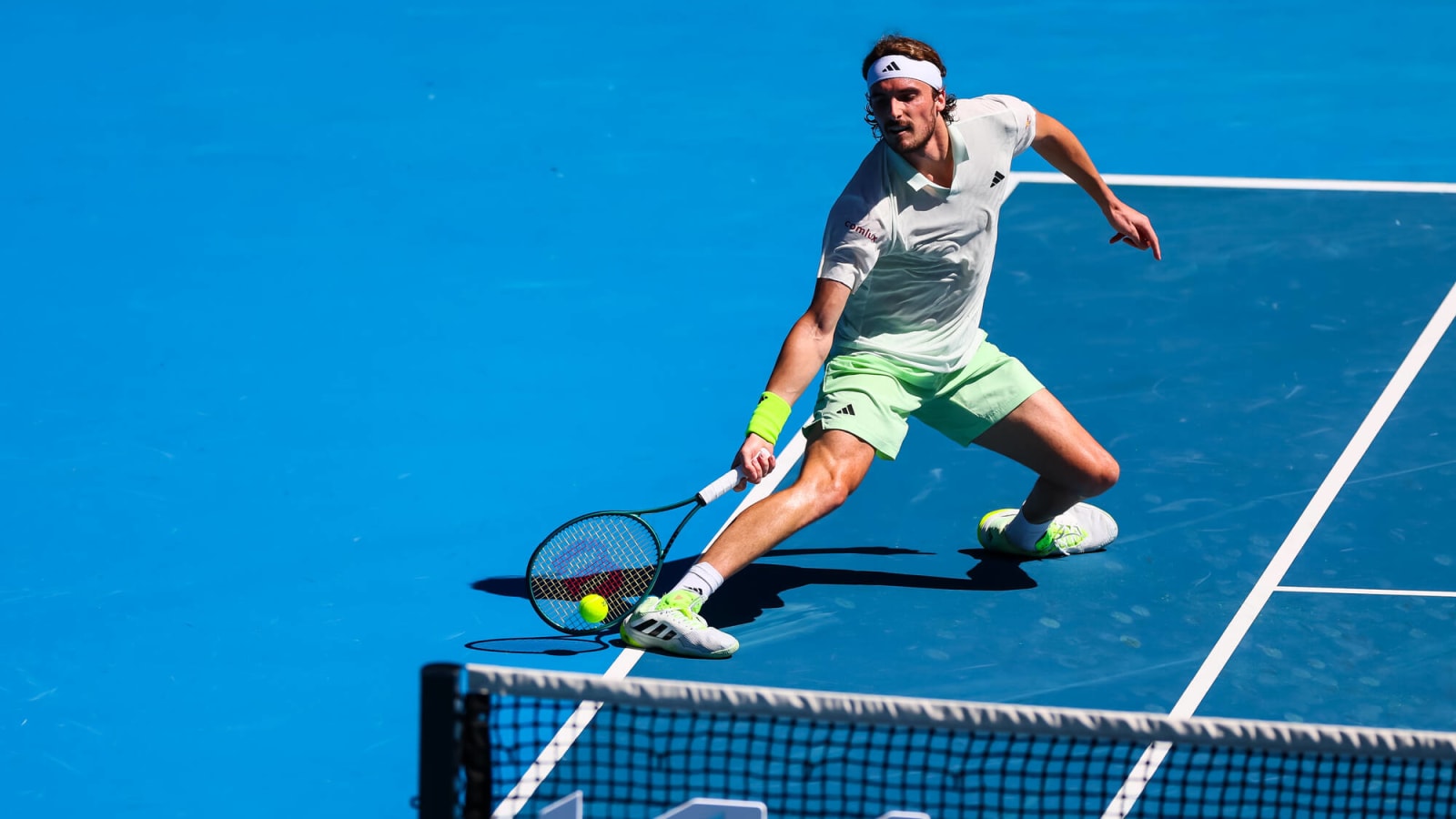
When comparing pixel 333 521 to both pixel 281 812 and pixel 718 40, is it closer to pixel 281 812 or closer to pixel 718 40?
pixel 281 812

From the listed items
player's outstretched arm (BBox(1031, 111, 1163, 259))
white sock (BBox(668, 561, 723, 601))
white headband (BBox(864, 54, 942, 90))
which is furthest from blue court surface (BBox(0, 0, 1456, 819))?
white headband (BBox(864, 54, 942, 90))

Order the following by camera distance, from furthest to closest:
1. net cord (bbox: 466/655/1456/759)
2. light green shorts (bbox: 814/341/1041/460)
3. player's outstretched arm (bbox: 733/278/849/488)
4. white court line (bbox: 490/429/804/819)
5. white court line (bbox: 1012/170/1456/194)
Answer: white court line (bbox: 1012/170/1456/194) < light green shorts (bbox: 814/341/1041/460) < player's outstretched arm (bbox: 733/278/849/488) < white court line (bbox: 490/429/804/819) < net cord (bbox: 466/655/1456/759)

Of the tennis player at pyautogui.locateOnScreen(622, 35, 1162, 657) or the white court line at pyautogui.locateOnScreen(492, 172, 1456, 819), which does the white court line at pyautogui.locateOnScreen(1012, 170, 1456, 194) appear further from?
the tennis player at pyautogui.locateOnScreen(622, 35, 1162, 657)

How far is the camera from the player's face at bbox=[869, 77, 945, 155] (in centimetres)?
661

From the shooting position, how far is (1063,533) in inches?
288

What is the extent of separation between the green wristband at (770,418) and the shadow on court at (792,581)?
0.90 metres

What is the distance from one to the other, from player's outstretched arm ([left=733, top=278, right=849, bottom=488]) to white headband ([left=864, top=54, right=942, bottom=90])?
75cm

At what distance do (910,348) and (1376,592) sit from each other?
6.45 ft

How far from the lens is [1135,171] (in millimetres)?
11391

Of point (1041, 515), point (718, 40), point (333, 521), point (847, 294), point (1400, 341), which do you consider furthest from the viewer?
point (718, 40)

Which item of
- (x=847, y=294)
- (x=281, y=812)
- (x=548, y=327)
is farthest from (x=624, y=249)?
(x=281, y=812)

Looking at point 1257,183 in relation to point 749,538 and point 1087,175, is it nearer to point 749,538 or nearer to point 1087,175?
point 1087,175

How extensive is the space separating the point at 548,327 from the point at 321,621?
295 centimetres

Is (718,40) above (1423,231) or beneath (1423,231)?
above
